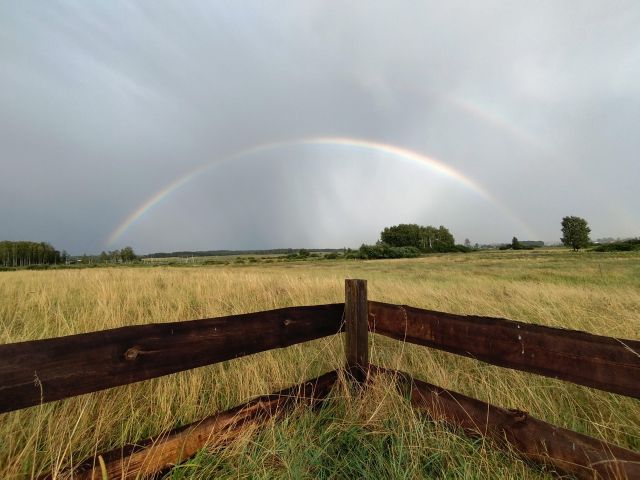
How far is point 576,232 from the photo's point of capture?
3612 inches

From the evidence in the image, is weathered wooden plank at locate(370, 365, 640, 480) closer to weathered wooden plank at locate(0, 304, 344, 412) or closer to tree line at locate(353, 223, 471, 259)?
weathered wooden plank at locate(0, 304, 344, 412)

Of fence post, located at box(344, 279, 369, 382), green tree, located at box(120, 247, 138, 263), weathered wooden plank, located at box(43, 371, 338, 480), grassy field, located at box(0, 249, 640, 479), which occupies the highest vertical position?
green tree, located at box(120, 247, 138, 263)

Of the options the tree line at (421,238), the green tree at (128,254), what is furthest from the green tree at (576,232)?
the green tree at (128,254)

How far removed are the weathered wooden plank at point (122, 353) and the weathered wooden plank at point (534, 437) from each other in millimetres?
1387

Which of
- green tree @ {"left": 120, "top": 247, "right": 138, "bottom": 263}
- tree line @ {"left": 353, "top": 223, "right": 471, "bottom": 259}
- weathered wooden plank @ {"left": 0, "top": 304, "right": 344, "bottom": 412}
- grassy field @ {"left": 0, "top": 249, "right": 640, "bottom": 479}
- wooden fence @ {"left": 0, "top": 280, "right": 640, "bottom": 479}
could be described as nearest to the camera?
weathered wooden plank @ {"left": 0, "top": 304, "right": 344, "bottom": 412}

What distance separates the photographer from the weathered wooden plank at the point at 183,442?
1854 millimetres

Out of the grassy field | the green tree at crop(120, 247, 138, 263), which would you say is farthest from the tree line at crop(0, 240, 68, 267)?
the grassy field

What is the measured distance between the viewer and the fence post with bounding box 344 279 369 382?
3104 millimetres

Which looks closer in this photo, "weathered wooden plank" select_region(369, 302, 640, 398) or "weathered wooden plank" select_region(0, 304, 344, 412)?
"weathered wooden plank" select_region(0, 304, 344, 412)

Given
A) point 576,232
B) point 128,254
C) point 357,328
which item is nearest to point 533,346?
point 357,328

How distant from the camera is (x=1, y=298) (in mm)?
7242

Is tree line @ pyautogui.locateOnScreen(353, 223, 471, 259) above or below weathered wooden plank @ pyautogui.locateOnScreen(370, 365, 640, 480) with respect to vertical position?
above

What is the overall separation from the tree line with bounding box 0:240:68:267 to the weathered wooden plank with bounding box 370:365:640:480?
147134 millimetres

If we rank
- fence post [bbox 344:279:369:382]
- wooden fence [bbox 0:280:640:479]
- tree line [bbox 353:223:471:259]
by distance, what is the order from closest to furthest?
wooden fence [bbox 0:280:640:479]
fence post [bbox 344:279:369:382]
tree line [bbox 353:223:471:259]
